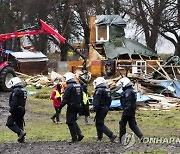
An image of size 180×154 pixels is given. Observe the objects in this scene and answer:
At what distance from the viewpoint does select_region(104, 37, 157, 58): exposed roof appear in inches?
1484

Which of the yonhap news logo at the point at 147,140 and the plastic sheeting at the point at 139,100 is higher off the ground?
the plastic sheeting at the point at 139,100

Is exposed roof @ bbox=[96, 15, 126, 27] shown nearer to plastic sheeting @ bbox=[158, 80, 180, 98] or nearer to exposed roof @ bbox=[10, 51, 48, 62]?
exposed roof @ bbox=[10, 51, 48, 62]

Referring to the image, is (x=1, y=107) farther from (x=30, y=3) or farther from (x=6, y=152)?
(x=30, y=3)

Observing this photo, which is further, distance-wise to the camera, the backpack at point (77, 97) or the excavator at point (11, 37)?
the excavator at point (11, 37)

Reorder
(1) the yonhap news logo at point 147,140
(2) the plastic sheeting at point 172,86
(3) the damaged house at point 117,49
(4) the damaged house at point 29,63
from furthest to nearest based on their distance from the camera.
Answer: (4) the damaged house at point 29,63, (3) the damaged house at point 117,49, (2) the plastic sheeting at point 172,86, (1) the yonhap news logo at point 147,140

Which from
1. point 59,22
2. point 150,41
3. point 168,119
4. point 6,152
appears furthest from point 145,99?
point 59,22

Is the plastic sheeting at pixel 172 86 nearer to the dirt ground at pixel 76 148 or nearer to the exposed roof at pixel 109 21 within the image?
the dirt ground at pixel 76 148

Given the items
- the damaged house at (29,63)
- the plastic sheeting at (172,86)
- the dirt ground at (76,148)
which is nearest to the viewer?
the dirt ground at (76,148)

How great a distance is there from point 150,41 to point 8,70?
65.5 ft

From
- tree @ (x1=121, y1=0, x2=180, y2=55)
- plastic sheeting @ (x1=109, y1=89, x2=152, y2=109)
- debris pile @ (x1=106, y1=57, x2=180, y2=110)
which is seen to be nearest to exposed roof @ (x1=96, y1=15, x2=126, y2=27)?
tree @ (x1=121, y1=0, x2=180, y2=55)

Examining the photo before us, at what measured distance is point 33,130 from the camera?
717 inches

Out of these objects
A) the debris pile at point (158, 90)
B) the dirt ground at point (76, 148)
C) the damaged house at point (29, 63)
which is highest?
the damaged house at point (29, 63)

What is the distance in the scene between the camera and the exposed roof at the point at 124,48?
37.7m

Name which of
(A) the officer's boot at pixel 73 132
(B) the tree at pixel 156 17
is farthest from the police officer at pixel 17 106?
(B) the tree at pixel 156 17
